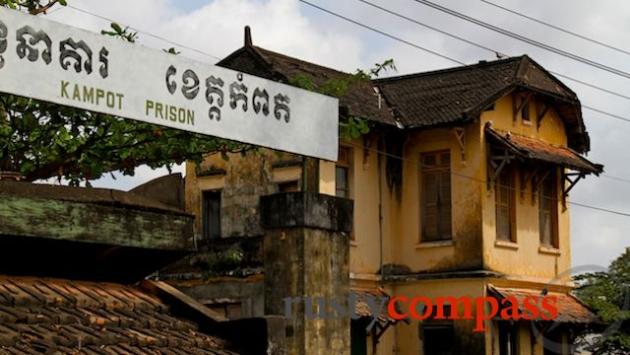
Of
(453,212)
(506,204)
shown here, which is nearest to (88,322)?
(453,212)

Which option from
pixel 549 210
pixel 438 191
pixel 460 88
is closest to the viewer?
pixel 438 191

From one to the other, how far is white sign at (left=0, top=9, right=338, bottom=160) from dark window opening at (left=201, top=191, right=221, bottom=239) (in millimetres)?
13350

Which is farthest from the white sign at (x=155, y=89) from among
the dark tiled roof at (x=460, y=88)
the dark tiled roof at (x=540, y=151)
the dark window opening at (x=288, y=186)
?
the dark tiled roof at (x=540, y=151)

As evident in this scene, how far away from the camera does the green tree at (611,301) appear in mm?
24641

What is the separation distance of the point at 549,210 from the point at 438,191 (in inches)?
138

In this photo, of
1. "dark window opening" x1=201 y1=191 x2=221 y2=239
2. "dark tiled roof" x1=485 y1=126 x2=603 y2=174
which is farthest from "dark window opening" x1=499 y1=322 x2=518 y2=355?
"dark window opening" x1=201 y1=191 x2=221 y2=239

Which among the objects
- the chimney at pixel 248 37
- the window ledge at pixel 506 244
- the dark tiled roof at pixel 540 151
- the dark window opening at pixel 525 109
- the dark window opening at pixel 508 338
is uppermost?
the chimney at pixel 248 37

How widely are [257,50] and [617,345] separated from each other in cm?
1037

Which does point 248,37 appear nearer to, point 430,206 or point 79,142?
point 430,206

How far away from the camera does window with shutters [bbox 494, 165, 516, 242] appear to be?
23750mm

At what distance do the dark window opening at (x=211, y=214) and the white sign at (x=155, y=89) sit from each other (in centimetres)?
1335

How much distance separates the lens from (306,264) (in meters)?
9.91

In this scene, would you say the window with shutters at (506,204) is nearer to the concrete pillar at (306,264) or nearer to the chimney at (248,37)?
the chimney at (248,37)

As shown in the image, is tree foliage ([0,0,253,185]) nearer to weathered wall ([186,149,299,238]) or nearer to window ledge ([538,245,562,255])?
weathered wall ([186,149,299,238])
